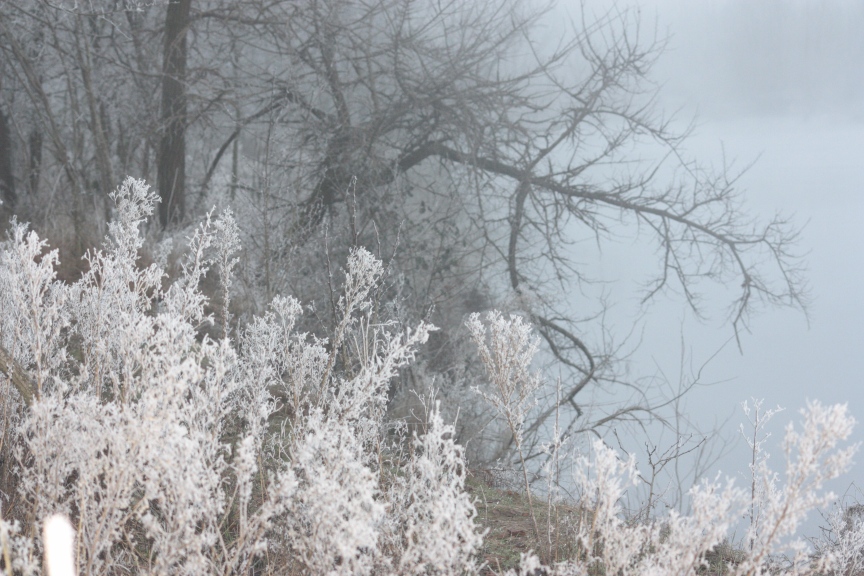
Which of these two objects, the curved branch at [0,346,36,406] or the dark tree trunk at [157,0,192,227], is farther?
the dark tree trunk at [157,0,192,227]

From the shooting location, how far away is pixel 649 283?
857cm

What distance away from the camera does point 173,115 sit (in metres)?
8.27

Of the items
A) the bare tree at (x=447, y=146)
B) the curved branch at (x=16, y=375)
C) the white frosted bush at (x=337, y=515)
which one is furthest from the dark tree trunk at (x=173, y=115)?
the white frosted bush at (x=337, y=515)

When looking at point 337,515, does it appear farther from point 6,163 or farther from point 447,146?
point 6,163

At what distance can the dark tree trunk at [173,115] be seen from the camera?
834 cm

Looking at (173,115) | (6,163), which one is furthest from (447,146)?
(6,163)

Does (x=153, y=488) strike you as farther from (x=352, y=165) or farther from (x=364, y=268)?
(x=352, y=165)

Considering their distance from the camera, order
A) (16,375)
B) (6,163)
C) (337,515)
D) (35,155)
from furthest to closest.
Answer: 1. (35,155)
2. (6,163)
3. (16,375)
4. (337,515)

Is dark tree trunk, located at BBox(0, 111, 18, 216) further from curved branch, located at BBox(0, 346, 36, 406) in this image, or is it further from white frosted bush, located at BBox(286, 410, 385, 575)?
white frosted bush, located at BBox(286, 410, 385, 575)

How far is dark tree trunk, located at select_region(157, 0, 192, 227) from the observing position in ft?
27.3

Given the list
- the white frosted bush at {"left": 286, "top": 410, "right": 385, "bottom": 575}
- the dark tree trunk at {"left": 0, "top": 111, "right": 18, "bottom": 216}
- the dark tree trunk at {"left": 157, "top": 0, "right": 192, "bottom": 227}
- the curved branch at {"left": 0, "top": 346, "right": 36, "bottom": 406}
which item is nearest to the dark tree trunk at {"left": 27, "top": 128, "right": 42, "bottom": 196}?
the dark tree trunk at {"left": 0, "top": 111, "right": 18, "bottom": 216}

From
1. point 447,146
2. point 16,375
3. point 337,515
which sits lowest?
point 337,515

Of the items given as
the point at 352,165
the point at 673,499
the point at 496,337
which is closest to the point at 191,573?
the point at 496,337

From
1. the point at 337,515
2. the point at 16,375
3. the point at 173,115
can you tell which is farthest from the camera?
the point at 173,115
